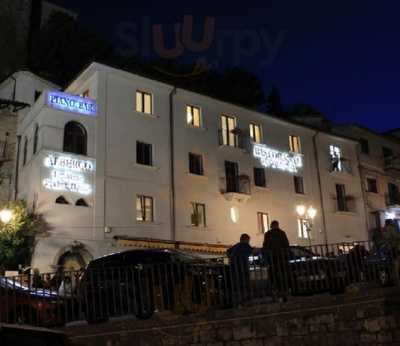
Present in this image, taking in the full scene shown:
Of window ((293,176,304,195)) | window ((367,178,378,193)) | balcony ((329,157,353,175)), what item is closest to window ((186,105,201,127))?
window ((293,176,304,195))

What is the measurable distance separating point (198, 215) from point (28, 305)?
17.3m

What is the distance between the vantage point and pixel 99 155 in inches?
1049

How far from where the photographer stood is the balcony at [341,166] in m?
38.5

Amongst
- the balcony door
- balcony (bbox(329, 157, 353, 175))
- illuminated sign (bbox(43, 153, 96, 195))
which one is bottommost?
illuminated sign (bbox(43, 153, 96, 195))

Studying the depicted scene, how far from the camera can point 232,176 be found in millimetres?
32219

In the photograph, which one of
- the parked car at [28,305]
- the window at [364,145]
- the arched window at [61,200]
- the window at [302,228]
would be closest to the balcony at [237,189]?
the window at [302,228]

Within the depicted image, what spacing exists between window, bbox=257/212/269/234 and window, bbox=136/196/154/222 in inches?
296

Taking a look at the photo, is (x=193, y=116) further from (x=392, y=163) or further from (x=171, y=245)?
(x=392, y=163)

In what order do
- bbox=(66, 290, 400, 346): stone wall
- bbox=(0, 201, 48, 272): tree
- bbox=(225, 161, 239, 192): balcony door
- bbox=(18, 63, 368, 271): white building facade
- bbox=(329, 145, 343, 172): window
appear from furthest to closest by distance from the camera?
bbox=(329, 145, 343, 172): window
bbox=(225, 161, 239, 192): balcony door
bbox=(18, 63, 368, 271): white building facade
bbox=(0, 201, 48, 272): tree
bbox=(66, 290, 400, 346): stone wall

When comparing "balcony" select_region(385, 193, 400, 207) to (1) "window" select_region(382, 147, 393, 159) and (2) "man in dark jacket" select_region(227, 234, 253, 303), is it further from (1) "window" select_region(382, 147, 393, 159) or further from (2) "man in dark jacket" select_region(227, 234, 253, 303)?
(2) "man in dark jacket" select_region(227, 234, 253, 303)

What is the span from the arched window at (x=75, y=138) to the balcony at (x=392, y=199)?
84.1 ft

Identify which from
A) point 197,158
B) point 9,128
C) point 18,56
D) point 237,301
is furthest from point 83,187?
point 18,56

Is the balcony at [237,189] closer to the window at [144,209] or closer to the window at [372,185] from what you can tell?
the window at [144,209]

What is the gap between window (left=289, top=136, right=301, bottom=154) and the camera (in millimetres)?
36688
